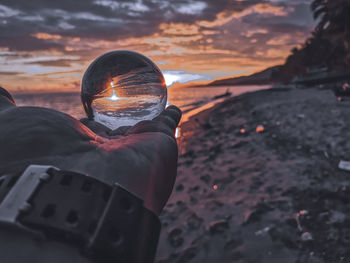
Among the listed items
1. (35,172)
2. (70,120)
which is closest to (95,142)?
(70,120)

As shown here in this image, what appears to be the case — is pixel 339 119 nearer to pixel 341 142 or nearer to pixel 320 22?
pixel 341 142

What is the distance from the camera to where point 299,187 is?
3604mm

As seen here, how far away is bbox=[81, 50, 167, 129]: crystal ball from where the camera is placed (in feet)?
8.89

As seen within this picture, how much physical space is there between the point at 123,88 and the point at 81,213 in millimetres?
2055

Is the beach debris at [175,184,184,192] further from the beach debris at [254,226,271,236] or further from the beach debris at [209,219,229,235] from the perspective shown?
the beach debris at [254,226,271,236]

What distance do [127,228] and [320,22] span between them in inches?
1893

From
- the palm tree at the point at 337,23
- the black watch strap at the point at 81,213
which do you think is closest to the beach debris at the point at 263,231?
the black watch strap at the point at 81,213

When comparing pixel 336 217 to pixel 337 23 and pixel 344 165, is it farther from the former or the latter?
pixel 337 23

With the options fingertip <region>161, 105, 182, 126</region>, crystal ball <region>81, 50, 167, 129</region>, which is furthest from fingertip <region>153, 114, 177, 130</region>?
crystal ball <region>81, 50, 167, 129</region>

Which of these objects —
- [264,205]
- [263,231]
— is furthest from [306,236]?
[264,205]

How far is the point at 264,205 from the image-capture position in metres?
3.30

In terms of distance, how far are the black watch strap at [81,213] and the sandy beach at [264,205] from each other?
2.00 m

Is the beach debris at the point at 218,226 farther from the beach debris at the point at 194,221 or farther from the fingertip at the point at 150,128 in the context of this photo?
the fingertip at the point at 150,128

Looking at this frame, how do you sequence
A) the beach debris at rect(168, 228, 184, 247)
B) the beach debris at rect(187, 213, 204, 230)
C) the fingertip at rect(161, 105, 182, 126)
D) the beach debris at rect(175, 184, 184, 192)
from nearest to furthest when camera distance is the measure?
1. the fingertip at rect(161, 105, 182, 126)
2. the beach debris at rect(168, 228, 184, 247)
3. the beach debris at rect(187, 213, 204, 230)
4. the beach debris at rect(175, 184, 184, 192)
